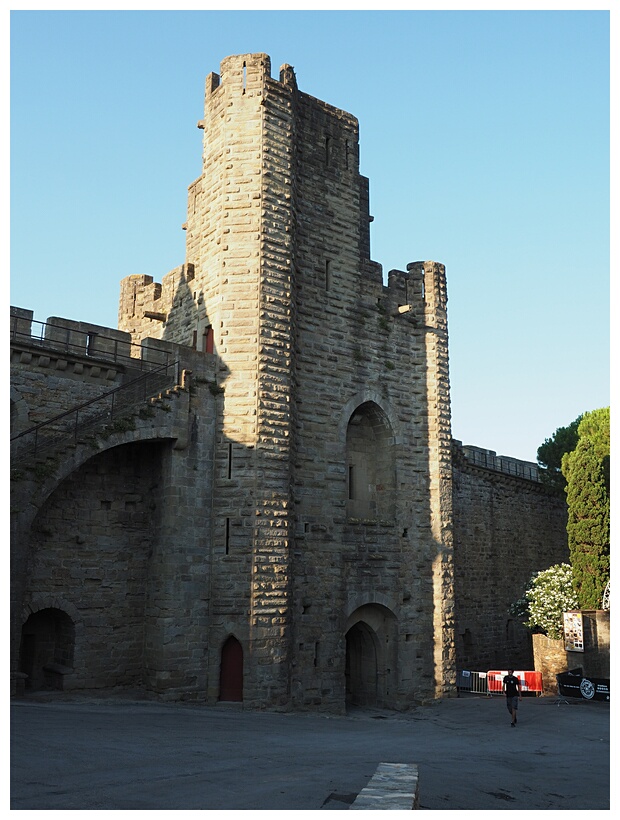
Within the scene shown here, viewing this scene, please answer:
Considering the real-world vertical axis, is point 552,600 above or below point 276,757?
above

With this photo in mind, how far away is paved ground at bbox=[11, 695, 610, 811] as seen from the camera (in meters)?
8.31

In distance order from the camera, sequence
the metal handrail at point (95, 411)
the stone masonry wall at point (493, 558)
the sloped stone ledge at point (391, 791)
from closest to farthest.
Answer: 1. the sloped stone ledge at point (391, 791)
2. the metal handrail at point (95, 411)
3. the stone masonry wall at point (493, 558)

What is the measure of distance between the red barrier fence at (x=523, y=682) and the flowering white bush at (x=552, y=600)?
1571 millimetres

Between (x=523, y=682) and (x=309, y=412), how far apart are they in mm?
11654

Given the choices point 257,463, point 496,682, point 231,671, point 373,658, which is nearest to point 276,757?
point 231,671

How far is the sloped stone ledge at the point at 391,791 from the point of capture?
252 inches

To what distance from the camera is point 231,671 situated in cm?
1742

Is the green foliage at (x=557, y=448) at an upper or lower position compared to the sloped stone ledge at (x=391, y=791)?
upper

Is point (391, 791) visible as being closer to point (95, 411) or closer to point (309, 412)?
point (95, 411)

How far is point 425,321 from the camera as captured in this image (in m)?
24.1

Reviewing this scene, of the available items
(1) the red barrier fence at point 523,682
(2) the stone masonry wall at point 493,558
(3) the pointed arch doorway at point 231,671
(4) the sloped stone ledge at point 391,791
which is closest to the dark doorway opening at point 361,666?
(1) the red barrier fence at point 523,682

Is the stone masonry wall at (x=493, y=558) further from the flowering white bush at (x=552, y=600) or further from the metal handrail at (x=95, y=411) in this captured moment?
the metal handrail at (x=95, y=411)

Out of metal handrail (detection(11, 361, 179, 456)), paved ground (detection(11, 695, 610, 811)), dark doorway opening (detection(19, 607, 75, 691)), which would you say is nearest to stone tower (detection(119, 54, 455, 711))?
metal handrail (detection(11, 361, 179, 456))
